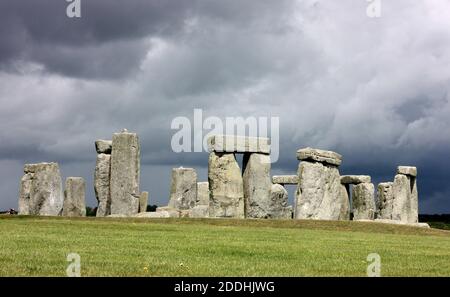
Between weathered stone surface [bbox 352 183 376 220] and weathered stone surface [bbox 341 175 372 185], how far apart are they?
21 cm

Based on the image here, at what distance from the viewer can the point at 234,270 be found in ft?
46.0

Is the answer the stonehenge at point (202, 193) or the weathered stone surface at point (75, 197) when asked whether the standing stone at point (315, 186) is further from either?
the weathered stone surface at point (75, 197)

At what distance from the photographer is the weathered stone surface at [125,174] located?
35219mm

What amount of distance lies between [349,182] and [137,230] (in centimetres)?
1855

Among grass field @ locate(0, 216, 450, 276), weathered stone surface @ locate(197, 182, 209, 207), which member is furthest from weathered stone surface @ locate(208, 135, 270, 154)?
weathered stone surface @ locate(197, 182, 209, 207)

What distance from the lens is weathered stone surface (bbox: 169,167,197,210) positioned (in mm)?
40844

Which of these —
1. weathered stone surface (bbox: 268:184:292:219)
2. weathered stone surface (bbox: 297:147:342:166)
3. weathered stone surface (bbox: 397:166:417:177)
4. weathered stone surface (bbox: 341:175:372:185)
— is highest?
weathered stone surface (bbox: 297:147:342:166)

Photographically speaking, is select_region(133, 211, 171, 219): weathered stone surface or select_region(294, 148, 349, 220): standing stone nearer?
select_region(133, 211, 171, 219): weathered stone surface

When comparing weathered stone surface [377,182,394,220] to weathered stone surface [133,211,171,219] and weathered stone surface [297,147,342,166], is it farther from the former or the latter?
weathered stone surface [133,211,171,219]

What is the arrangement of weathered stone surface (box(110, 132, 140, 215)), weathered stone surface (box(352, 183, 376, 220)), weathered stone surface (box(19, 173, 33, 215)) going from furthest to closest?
weathered stone surface (box(352, 183, 376, 220)), weathered stone surface (box(19, 173, 33, 215)), weathered stone surface (box(110, 132, 140, 215))

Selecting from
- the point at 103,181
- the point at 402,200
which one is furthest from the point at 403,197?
the point at 103,181

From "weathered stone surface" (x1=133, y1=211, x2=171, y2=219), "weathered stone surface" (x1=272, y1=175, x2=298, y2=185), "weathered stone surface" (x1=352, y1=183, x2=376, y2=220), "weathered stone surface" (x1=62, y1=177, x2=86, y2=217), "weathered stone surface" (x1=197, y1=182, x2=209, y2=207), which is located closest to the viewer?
→ "weathered stone surface" (x1=133, y1=211, x2=171, y2=219)
